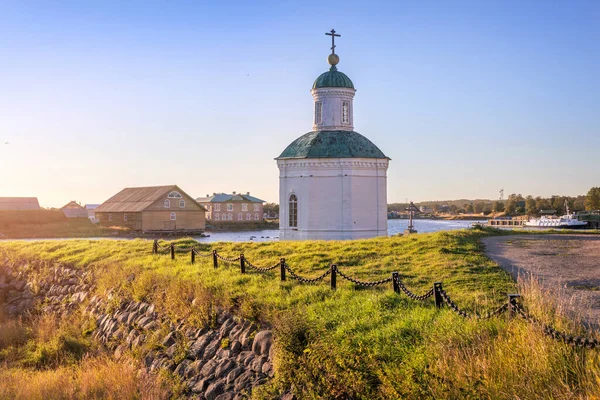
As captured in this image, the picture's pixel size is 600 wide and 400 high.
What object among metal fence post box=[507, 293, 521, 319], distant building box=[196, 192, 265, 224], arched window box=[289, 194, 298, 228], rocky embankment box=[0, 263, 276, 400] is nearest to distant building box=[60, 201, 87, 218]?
distant building box=[196, 192, 265, 224]

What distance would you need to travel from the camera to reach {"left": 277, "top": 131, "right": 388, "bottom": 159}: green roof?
26656 millimetres

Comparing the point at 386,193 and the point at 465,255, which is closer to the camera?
the point at 465,255

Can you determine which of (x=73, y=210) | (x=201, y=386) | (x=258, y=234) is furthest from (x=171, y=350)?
(x=73, y=210)

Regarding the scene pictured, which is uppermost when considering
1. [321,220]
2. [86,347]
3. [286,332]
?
[321,220]

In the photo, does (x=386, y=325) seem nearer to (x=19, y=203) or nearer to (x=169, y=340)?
(x=169, y=340)

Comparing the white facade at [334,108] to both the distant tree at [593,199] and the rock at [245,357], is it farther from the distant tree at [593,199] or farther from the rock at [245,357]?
the distant tree at [593,199]

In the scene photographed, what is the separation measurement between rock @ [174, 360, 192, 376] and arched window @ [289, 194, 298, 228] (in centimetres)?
1644

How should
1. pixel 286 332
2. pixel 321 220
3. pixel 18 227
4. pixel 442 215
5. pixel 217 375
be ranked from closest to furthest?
pixel 286 332, pixel 217 375, pixel 321 220, pixel 18 227, pixel 442 215

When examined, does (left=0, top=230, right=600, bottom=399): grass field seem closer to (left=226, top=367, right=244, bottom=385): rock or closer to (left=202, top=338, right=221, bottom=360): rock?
(left=202, top=338, right=221, bottom=360): rock

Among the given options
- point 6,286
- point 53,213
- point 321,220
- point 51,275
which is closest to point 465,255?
point 321,220

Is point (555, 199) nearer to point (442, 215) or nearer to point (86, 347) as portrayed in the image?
point (442, 215)

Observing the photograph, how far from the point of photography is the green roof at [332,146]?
26656 millimetres

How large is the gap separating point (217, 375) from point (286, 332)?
5.95 feet

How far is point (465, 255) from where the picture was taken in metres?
14.4
